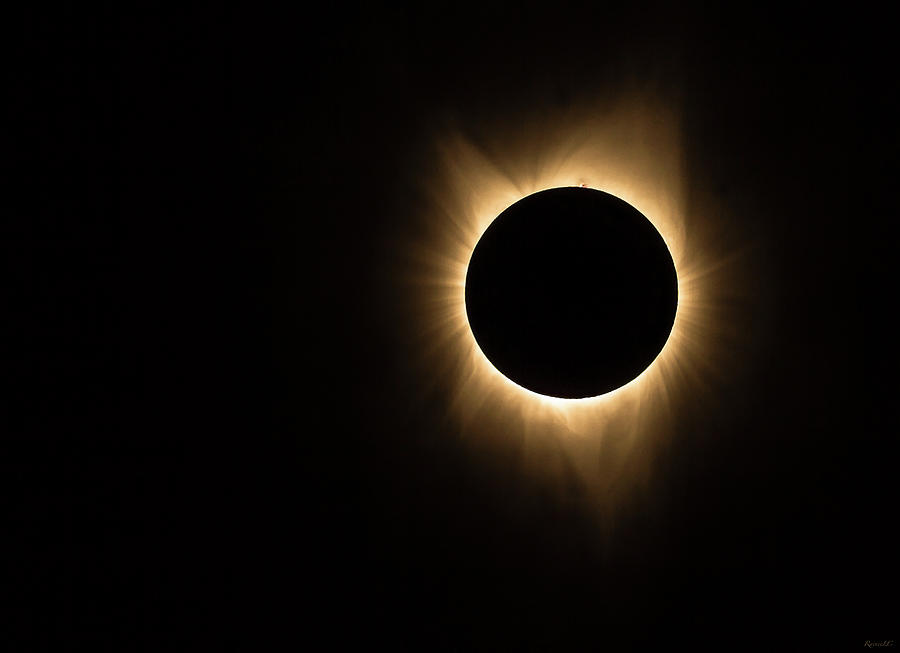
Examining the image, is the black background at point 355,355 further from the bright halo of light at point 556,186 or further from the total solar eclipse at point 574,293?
the total solar eclipse at point 574,293

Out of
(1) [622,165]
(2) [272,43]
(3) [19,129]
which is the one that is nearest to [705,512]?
(1) [622,165]

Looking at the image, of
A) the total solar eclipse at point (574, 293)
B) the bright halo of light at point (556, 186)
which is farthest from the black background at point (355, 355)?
the total solar eclipse at point (574, 293)

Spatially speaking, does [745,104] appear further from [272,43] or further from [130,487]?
[130,487]

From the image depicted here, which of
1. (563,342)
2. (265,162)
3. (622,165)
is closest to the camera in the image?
(563,342)

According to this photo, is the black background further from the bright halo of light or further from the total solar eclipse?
the total solar eclipse

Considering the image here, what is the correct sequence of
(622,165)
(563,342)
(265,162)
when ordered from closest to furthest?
(563,342) < (622,165) < (265,162)

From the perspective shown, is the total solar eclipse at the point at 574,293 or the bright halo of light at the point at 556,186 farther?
the bright halo of light at the point at 556,186
